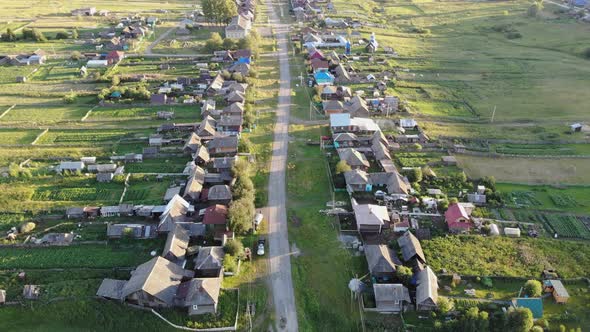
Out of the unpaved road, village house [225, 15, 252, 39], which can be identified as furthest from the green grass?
village house [225, 15, 252, 39]

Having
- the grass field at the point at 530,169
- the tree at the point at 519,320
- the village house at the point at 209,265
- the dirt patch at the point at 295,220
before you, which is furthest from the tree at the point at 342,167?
the tree at the point at 519,320

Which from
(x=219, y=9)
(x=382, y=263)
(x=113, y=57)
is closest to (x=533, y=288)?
(x=382, y=263)

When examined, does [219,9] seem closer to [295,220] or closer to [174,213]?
[174,213]

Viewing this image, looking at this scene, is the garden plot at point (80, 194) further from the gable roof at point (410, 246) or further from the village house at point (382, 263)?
the gable roof at point (410, 246)

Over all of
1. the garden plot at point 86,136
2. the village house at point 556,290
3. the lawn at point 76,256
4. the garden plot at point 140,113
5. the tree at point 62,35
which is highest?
the tree at point 62,35

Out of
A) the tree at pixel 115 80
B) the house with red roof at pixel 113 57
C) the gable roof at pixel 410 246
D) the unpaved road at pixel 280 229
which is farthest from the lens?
the house with red roof at pixel 113 57

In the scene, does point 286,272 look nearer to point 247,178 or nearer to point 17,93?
point 247,178

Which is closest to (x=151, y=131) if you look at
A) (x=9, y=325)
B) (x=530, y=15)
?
(x=9, y=325)

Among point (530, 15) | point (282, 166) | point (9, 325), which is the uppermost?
point (530, 15)
